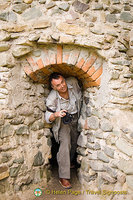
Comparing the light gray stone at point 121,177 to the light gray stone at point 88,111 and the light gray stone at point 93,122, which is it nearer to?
the light gray stone at point 93,122

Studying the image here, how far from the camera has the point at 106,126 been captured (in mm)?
2377

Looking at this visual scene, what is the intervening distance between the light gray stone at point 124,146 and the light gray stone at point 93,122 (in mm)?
389

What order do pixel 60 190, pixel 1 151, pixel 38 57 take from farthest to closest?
pixel 60 190
pixel 38 57
pixel 1 151

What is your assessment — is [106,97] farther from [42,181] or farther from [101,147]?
[42,181]

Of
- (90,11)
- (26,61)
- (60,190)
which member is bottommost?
(60,190)

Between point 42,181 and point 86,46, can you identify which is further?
point 42,181

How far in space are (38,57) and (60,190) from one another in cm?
191

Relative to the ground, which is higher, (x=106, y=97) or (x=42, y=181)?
(x=106, y=97)

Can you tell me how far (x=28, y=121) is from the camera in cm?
261

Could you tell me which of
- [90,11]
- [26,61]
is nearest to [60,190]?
[26,61]

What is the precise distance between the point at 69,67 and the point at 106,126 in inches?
37.3

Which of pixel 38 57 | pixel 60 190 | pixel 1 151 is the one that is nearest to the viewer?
pixel 1 151

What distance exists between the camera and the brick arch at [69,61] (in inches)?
97.7

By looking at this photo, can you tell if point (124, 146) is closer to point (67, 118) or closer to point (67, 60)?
point (67, 118)
